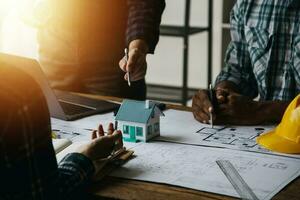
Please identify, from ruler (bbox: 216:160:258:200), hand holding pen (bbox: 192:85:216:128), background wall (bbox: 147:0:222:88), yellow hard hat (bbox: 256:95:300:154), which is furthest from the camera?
background wall (bbox: 147:0:222:88)

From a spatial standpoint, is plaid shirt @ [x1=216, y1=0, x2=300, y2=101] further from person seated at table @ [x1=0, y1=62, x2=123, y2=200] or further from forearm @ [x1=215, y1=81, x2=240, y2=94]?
person seated at table @ [x1=0, y1=62, x2=123, y2=200]

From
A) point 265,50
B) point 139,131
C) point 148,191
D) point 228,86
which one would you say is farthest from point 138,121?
point 265,50

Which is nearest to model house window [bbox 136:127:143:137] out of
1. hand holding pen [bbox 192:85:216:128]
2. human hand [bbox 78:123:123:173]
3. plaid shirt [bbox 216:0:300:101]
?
human hand [bbox 78:123:123:173]

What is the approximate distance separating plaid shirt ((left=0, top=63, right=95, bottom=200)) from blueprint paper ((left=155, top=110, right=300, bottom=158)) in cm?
65

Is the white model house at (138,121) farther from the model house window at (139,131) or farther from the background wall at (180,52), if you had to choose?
the background wall at (180,52)

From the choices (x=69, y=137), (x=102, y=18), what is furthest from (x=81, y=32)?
(x=69, y=137)

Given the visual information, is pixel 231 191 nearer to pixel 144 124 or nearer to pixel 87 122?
pixel 144 124

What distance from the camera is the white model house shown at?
181 cm

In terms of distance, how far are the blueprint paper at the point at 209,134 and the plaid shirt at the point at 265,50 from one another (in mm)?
400

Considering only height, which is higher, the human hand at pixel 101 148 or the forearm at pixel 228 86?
the forearm at pixel 228 86

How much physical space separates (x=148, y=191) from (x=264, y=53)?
42.8 inches

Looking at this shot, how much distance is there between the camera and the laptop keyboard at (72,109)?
210 cm

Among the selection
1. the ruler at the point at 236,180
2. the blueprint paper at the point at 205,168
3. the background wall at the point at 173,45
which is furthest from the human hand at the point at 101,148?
the background wall at the point at 173,45

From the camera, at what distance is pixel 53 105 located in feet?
6.80
